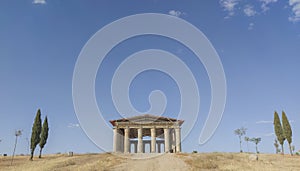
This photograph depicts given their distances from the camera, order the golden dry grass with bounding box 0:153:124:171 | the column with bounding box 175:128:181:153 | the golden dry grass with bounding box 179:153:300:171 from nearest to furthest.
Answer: the golden dry grass with bounding box 179:153:300:171
the golden dry grass with bounding box 0:153:124:171
the column with bounding box 175:128:181:153

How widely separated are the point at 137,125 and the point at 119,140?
510 centimetres

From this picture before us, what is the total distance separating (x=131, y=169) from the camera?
20.8 m

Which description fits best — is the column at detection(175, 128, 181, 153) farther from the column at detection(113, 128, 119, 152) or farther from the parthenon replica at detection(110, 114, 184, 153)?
the column at detection(113, 128, 119, 152)

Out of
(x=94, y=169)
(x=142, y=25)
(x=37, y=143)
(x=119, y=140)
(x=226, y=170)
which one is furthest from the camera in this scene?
(x=119, y=140)

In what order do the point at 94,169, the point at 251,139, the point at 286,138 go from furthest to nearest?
the point at 251,139 → the point at 286,138 → the point at 94,169

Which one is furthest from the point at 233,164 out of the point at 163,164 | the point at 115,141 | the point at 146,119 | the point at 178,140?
the point at 115,141

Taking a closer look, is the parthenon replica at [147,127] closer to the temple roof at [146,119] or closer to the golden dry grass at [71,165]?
the temple roof at [146,119]

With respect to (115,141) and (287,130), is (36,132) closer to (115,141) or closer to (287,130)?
(115,141)

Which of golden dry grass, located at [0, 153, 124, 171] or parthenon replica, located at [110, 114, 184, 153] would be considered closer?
golden dry grass, located at [0, 153, 124, 171]

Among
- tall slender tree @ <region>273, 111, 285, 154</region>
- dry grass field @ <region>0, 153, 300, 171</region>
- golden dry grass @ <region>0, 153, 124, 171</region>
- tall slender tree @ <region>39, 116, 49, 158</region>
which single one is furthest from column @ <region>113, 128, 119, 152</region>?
tall slender tree @ <region>273, 111, 285, 154</region>

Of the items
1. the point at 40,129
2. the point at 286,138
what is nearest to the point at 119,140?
the point at 40,129

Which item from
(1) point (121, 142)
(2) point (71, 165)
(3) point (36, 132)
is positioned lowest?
(2) point (71, 165)

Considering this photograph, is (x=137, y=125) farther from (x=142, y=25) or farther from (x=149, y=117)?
(x=142, y=25)

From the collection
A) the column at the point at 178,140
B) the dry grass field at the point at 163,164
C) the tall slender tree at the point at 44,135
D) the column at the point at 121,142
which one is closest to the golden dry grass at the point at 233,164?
the dry grass field at the point at 163,164
